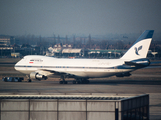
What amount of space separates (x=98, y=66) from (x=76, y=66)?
4546mm

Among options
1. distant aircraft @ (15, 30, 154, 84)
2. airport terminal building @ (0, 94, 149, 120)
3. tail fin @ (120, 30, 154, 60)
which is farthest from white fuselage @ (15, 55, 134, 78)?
airport terminal building @ (0, 94, 149, 120)

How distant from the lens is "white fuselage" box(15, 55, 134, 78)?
5006 centimetres

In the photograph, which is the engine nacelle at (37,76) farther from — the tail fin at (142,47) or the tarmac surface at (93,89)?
the tail fin at (142,47)

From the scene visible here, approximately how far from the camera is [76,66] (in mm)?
51844

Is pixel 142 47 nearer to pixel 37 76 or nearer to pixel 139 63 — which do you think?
pixel 139 63

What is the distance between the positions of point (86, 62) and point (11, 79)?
16929mm

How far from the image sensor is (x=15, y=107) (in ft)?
62.5

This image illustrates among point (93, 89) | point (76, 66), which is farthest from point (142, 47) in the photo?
point (93, 89)

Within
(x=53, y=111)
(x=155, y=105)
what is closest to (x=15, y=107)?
(x=53, y=111)

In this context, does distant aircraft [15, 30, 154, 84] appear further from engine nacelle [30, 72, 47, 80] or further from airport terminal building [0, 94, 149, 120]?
airport terminal building [0, 94, 149, 120]

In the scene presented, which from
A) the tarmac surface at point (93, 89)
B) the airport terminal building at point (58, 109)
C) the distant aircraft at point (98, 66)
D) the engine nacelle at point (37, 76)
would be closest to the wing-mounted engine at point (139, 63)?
the distant aircraft at point (98, 66)

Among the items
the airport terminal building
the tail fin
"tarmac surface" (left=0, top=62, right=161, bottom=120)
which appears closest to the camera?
the airport terminal building

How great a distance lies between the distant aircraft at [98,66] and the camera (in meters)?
49.4

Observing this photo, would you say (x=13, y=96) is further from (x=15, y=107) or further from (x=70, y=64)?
(x=70, y=64)
